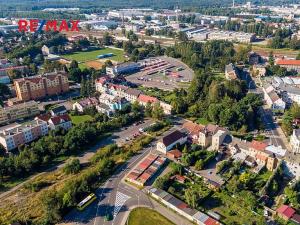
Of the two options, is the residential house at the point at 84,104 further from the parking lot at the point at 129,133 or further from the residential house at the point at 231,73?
the residential house at the point at 231,73

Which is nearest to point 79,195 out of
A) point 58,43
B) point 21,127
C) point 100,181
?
point 100,181

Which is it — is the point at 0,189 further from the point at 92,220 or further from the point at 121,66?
the point at 121,66

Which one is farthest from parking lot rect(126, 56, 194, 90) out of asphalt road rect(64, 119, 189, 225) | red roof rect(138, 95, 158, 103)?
asphalt road rect(64, 119, 189, 225)

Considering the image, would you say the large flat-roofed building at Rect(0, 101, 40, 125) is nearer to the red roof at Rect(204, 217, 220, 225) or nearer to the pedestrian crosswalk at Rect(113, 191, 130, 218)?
the pedestrian crosswalk at Rect(113, 191, 130, 218)

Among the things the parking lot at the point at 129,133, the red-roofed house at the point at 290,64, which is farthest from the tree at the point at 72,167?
the red-roofed house at the point at 290,64

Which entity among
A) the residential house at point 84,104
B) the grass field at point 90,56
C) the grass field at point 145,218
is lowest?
the grass field at point 145,218

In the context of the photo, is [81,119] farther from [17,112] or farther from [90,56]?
[90,56]
